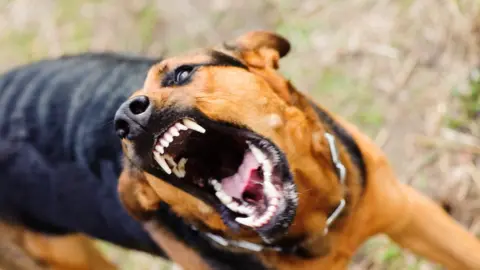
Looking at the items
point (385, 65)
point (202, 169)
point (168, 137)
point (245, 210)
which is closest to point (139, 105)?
point (168, 137)

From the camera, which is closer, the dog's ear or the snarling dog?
the snarling dog

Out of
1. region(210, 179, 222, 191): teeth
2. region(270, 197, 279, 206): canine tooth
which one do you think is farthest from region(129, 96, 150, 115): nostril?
region(270, 197, 279, 206): canine tooth

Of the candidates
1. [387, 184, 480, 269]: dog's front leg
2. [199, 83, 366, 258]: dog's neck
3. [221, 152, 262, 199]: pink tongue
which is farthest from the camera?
[387, 184, 480, 269]: dog's front leg

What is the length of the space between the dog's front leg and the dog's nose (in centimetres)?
132

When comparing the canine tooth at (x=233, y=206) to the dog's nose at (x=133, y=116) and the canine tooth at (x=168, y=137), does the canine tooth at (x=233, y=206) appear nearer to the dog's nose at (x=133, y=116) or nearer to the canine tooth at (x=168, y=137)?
the canine tooth at (x=168, y=137)

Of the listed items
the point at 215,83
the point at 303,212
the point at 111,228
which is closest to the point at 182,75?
the point at 215,83

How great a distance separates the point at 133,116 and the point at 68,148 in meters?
1.04

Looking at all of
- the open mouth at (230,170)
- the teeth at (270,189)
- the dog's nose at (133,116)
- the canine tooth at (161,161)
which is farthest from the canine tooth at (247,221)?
the dog's nose at (133,116)

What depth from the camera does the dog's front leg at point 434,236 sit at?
10.0ft

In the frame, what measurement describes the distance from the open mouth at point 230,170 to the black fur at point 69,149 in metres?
0.40

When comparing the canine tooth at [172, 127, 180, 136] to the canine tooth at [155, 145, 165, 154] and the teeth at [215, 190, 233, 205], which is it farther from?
the teeth at [215, 190, 233, 205]

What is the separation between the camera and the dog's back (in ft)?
10.1

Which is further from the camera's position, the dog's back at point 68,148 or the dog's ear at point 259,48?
the dog's back at point 68,148

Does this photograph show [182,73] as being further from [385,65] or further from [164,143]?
[385,65]
